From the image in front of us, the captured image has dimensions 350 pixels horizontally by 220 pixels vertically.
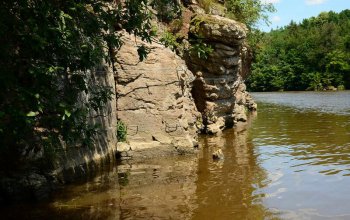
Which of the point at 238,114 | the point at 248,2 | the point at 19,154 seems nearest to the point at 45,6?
the point at 19,154

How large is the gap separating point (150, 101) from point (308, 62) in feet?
296

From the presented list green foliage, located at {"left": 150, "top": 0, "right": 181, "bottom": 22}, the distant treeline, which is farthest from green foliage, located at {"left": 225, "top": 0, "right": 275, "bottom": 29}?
the distant treeline

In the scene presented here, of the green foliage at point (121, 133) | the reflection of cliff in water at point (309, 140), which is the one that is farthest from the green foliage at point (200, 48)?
the reflection of cliff in water at point (309, 140)

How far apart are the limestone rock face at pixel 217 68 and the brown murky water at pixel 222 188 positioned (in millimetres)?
6217

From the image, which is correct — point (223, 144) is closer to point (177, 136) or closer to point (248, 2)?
point (177, 136)

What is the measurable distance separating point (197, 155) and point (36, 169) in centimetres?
702

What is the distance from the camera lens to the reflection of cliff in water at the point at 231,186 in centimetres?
868

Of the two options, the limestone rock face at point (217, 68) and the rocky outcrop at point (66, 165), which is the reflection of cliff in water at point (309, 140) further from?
the rocky outcrop at point (66, 165)

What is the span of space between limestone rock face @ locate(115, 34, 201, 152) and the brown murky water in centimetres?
98

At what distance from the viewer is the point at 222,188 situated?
34.7ft

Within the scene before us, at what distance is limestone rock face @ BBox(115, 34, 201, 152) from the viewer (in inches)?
589

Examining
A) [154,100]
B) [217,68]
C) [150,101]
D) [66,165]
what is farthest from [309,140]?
[66,165]

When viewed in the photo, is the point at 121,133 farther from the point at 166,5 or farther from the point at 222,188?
the point at 166,5

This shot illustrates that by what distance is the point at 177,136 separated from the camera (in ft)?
50.2
